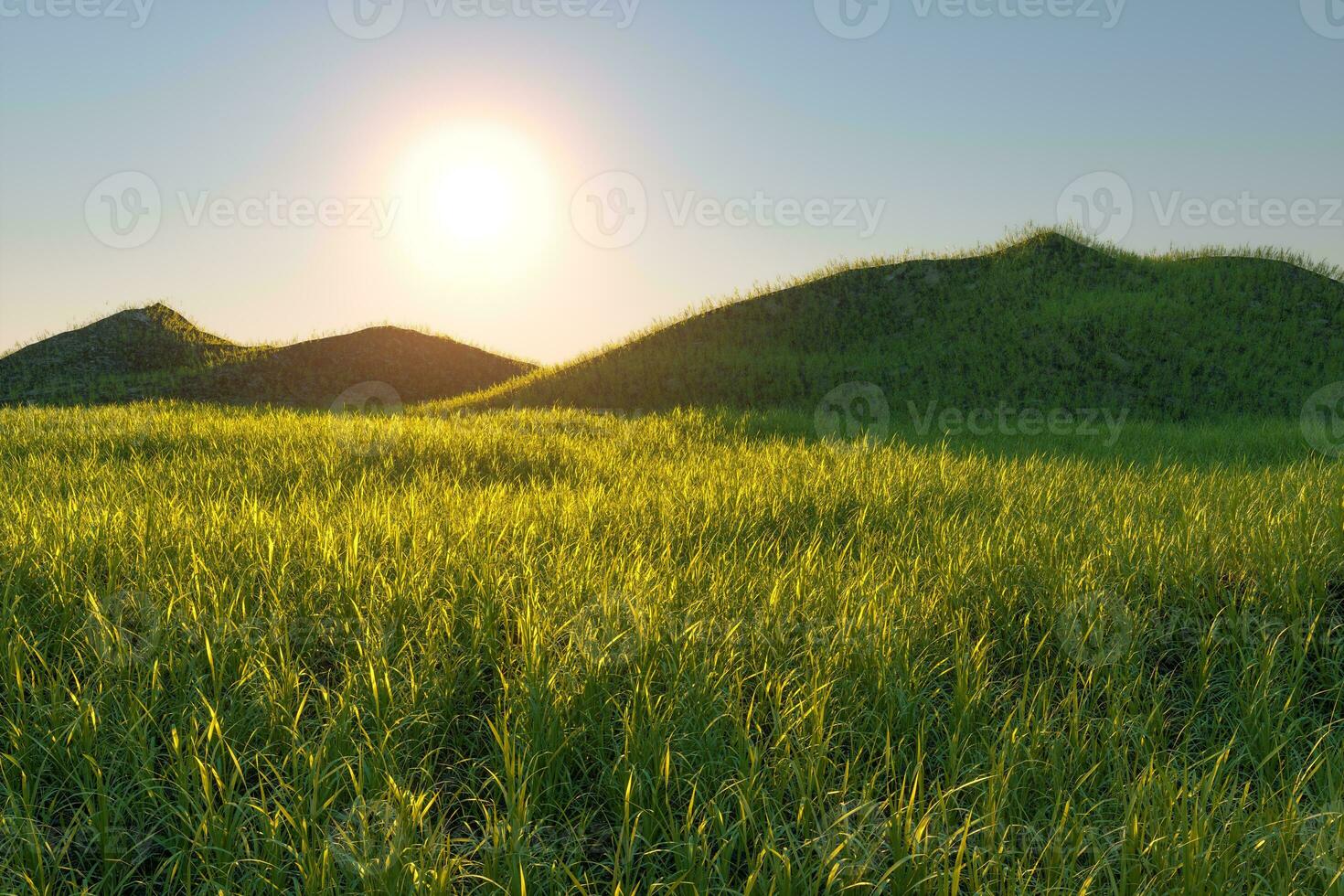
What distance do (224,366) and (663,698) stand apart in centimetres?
2218

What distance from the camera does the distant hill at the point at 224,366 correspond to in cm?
1856

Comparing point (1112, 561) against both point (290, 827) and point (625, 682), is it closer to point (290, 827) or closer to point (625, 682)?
point (625, 682)

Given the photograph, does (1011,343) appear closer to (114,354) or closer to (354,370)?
(354,370)

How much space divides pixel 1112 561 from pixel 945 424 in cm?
822

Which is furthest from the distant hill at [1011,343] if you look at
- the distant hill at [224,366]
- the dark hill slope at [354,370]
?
the distant hill at [224,366]

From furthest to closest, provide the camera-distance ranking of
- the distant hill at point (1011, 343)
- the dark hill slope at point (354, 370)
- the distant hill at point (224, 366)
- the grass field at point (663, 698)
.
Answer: the dark hill slope at point (354, 370), the distant hill at point (224, 366), the distant hill at point (1011, 343), the grass field at point (663, 698)

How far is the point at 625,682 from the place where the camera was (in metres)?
2.39

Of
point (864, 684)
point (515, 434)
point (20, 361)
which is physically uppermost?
point (20, 361)

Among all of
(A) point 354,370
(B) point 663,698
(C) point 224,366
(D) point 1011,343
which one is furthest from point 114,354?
(B) point 663,698

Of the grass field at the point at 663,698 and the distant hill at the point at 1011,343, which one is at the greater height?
the distant hill at the point at 1011,343

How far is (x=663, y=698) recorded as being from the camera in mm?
2264

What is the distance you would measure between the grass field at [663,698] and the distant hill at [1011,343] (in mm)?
9076

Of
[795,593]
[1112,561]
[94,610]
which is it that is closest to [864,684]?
[795,593]

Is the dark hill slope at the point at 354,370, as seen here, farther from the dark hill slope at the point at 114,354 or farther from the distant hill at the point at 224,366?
the dark hill slope at the point at 114,354
